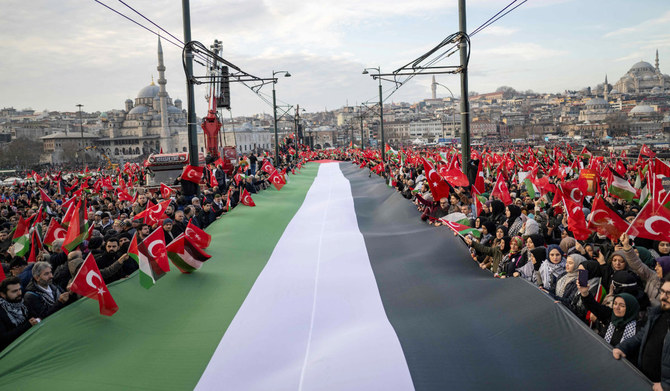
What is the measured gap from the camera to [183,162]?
85.8 feet

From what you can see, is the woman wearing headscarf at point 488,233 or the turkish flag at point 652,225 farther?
the woman wearing headscarf at point 488,233

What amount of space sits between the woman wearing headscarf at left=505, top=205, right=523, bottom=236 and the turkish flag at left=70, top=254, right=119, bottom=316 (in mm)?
6056

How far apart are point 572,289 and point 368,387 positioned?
2.69 meters

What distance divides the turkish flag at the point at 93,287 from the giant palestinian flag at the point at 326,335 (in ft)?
0.39

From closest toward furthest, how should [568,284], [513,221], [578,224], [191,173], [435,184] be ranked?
[568,284] → [578,224] → [513,221] → [435,184] → [191,173]

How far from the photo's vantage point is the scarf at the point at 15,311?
17.9ft

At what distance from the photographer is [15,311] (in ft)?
18.1

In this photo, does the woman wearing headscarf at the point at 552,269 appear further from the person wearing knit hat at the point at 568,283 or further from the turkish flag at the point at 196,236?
the turkish flag at the point at 196,236

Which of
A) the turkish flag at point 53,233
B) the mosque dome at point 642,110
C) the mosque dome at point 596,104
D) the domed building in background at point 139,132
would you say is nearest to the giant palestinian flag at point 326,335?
the turkish flag at point 53,233

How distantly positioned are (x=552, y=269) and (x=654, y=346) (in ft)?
7.48

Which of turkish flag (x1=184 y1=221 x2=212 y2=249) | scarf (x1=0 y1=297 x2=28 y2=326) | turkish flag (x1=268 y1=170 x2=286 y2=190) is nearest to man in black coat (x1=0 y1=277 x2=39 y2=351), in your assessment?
scarf (x1=0 y1=297 x2=28 y2=326)

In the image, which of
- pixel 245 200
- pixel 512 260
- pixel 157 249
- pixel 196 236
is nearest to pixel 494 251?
pixel 512 260

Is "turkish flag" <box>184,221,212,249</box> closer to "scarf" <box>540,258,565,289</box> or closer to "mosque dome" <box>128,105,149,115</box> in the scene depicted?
"scarf" <box>540,258,565,289</box>

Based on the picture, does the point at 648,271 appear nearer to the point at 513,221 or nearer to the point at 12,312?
the point at 513,221
